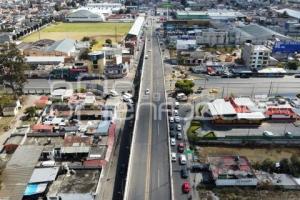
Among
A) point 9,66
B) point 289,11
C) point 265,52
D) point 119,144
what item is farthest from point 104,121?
point 289,11

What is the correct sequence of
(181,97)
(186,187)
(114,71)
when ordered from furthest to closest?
(114,71)
(181,97)
(186,187)

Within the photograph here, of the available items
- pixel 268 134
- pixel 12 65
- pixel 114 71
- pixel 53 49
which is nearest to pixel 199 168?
pixel 268 134

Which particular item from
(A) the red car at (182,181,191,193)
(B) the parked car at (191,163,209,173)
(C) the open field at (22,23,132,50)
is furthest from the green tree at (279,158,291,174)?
(C) the open field at (22,23,132,50)

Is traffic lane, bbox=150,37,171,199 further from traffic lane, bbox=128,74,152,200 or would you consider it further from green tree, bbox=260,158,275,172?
green tree, bbox=260,158,275,172

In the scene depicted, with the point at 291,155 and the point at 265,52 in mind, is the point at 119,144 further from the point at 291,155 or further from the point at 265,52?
the point at 265,52

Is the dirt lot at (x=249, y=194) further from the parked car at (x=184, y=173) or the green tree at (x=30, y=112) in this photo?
the green tree at (x=30, y=112)

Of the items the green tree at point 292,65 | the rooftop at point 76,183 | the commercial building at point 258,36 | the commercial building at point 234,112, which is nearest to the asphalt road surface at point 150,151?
the rooftop at point 76,183

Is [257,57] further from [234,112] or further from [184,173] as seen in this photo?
[184,173]
